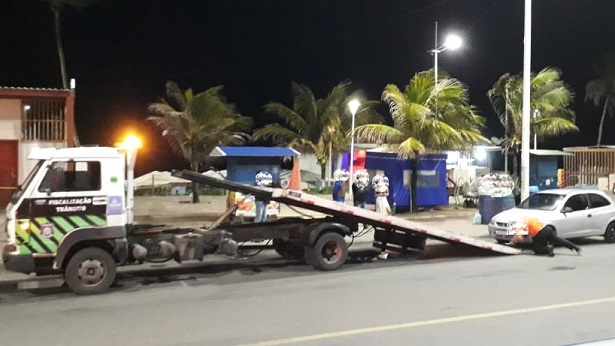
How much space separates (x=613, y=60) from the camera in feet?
189

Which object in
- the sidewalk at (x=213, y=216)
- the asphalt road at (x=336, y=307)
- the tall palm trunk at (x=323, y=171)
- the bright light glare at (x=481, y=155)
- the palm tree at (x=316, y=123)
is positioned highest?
the palm tree at (x=316, y=123)

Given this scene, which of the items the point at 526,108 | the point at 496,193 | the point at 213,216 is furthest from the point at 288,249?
the point at 526,108

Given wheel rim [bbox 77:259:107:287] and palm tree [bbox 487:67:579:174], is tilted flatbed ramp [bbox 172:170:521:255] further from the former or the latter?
palm tree [bbox 487:67:579:174]

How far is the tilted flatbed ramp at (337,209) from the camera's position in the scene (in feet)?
36.3

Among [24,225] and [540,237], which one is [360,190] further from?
[24,225]

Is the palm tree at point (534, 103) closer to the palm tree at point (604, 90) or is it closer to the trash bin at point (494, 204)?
the trash bin at point (494, 204)

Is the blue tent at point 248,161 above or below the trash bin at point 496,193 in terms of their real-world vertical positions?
above

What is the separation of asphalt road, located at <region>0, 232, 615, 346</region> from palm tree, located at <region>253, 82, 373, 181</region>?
24501 mm

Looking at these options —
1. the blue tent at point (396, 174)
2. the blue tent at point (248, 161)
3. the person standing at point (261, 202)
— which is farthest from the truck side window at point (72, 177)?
the blue tent at point (396, 174)

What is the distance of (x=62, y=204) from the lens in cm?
978

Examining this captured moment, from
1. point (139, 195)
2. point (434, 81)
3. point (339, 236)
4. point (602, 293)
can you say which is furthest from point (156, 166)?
point (602, 293)

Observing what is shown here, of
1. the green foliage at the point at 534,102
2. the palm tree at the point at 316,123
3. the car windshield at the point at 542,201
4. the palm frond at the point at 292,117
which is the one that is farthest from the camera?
the palm frond at the point at 292,117

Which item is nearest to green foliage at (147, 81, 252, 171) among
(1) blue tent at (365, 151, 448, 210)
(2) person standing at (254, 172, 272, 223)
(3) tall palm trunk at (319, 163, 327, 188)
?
(1) blue tent at (365, 151, 448, 210)

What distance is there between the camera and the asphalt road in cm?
719
